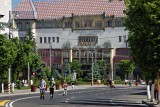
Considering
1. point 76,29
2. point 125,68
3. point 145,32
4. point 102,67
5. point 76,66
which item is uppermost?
point 76,29

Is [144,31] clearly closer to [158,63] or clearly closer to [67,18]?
[158,63]

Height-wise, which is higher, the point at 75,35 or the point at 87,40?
the point at 75,35

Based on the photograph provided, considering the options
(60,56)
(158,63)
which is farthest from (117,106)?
(60,56)

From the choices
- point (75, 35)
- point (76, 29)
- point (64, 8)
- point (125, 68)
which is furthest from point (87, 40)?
point (125, 68)

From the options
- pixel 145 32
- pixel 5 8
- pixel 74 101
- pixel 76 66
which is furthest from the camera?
pixel 76 66

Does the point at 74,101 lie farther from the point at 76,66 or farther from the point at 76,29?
the point at 76,29

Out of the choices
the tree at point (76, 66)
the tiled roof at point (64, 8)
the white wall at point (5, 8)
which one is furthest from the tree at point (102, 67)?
the white wall at point (5, 8)

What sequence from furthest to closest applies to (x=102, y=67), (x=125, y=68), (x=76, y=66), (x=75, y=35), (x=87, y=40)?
(x=75, y=35) → (x=87, y=40) → (x=76, y=66) → (x=102, y=67) → (x=125, y=68)

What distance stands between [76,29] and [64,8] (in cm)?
788

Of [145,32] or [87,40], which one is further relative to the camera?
[87,40]

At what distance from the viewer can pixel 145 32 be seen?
32375mm

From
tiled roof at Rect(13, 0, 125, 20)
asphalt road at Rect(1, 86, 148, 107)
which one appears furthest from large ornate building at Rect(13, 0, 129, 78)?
asphalt road at Rect(1, 86, 148, 107)

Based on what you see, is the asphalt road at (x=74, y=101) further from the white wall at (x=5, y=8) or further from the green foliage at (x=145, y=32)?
the white wall at (x=5, y=8)

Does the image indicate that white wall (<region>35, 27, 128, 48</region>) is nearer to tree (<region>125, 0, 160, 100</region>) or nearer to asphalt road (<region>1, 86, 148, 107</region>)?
asphalt road (<region>1, 86, 148, 107</region>)
